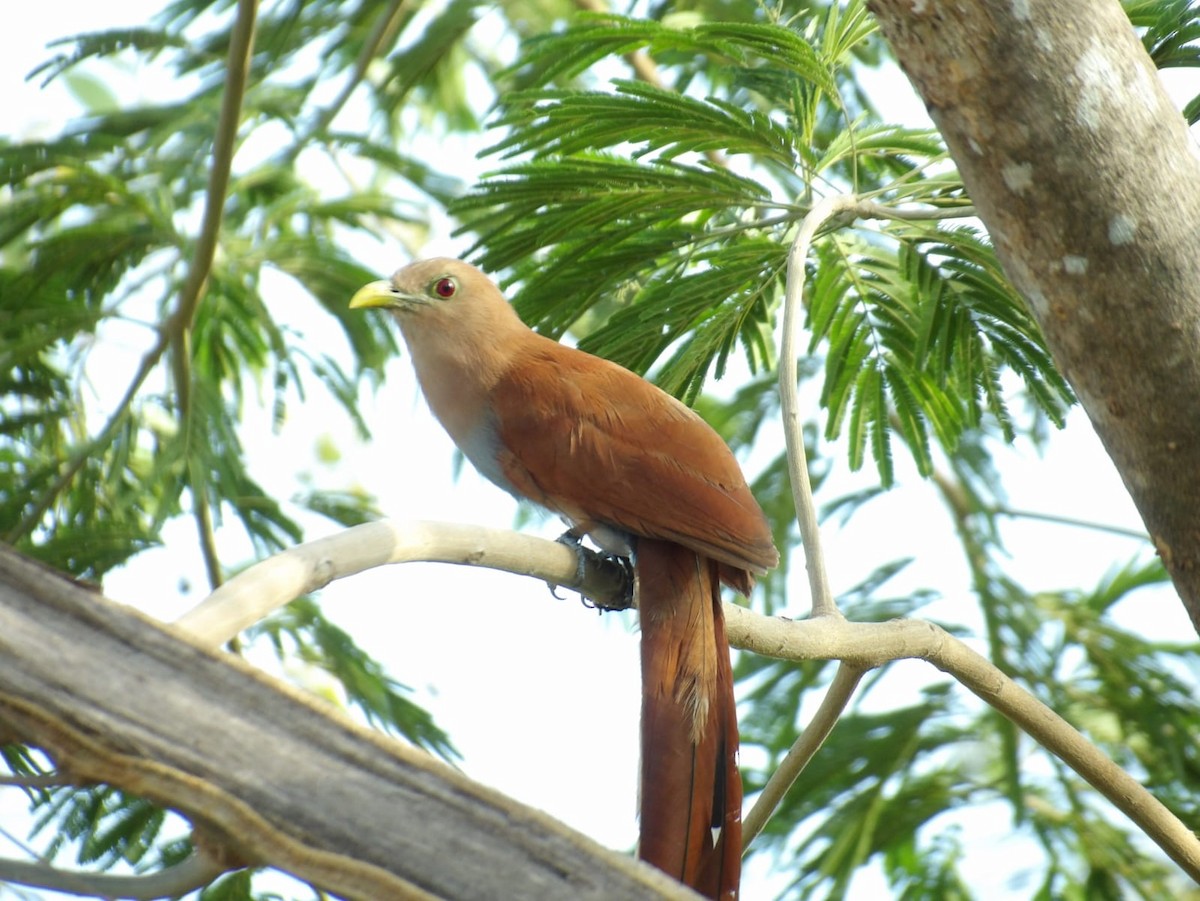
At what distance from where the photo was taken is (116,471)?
11.4ft

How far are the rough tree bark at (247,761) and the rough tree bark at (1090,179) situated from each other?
4.30 feet

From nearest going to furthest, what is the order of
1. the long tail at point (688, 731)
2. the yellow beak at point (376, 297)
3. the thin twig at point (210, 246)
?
the long tail at point (688, 731) < the thin twig at point (210, 246) < the yellow beak at point (376, 297)

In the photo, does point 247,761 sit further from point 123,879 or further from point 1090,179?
point 1090,179

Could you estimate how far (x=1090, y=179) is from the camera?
216 centimetres

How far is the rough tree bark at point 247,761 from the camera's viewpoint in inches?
50.1

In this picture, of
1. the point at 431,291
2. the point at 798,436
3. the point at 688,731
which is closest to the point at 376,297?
the point at 431,291

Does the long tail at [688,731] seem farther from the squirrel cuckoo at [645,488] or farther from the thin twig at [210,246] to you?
the thin twig at [210,246]

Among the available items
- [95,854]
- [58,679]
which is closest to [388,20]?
[95,854]

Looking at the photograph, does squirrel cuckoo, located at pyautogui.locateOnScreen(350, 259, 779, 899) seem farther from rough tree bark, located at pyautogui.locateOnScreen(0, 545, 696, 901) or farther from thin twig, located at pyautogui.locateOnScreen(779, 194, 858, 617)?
rough tree bark, located at pyautogui.locateOnScreen(0, 545, 696, 901)

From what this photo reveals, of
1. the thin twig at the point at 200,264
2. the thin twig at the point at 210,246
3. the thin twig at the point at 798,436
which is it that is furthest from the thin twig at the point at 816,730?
the thin twig at the point at 200,264

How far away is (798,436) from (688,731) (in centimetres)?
59

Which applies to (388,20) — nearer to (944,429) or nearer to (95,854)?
(944,429)

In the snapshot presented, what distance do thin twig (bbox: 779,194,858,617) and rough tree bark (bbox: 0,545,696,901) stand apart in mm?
1181

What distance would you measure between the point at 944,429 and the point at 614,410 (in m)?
0.85
